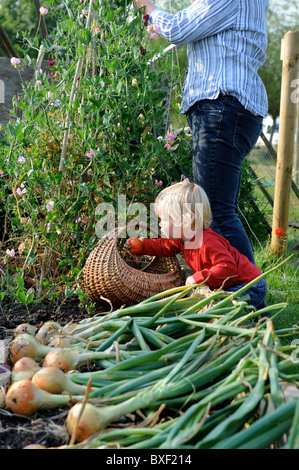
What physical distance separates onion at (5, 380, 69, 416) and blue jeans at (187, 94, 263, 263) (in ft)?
4.15

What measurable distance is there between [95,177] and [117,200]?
0.15 meters

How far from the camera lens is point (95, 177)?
6.93ft

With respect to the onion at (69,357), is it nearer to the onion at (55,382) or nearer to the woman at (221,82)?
the onion at (55,382)

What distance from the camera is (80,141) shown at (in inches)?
86.6

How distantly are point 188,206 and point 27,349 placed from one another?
97 cm

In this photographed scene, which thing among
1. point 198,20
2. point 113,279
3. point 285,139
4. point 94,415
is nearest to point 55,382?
point 94,415

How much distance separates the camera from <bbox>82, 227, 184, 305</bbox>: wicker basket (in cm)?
206

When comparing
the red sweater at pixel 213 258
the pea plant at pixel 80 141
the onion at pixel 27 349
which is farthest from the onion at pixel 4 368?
the red sweater at pixel 213 258

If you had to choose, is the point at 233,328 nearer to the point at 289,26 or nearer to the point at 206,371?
the point at 206,371

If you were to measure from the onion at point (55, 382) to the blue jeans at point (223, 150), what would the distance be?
121 cm

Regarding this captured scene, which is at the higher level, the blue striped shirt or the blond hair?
the blue striped shirt

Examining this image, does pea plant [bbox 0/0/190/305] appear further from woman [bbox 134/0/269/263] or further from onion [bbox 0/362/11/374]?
onion [bbox 0/362/11/374]

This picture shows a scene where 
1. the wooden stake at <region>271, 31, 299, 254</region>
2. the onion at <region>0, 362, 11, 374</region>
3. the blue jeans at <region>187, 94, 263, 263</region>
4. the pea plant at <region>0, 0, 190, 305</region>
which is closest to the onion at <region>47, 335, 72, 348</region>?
the onion at <region>0, 362, 11, 374</region>

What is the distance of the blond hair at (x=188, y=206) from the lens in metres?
2.07
